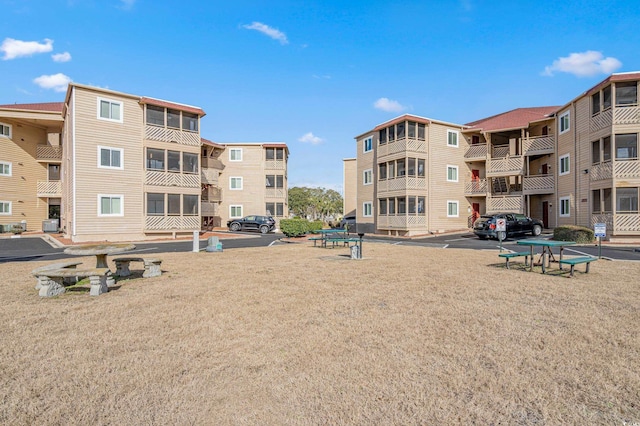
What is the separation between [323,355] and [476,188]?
30294 millimetres

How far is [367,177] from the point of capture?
111 ft

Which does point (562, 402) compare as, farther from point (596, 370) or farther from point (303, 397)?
point (303, 397)

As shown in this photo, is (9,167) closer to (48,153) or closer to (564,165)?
(48,153)

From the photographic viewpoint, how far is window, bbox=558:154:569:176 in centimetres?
2531

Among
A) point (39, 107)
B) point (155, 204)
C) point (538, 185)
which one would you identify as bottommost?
point (155, 204)

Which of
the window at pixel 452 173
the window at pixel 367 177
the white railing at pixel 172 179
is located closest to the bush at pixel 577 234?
the window at pixel 452 173

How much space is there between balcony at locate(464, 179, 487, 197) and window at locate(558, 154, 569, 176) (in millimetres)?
5829

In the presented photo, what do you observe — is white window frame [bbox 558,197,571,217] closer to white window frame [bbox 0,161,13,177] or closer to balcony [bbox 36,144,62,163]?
balcony [bbox 36,144,62,163]

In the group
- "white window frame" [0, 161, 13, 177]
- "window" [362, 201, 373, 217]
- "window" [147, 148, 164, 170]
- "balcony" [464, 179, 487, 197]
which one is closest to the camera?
"window" [147, 148, 164, 170]

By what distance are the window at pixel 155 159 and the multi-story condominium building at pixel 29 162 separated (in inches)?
436

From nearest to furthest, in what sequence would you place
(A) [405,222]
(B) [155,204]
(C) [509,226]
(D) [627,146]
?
(D) [627,146] → (C) [509,226] → (B) [155,204] → (A) [405,222]

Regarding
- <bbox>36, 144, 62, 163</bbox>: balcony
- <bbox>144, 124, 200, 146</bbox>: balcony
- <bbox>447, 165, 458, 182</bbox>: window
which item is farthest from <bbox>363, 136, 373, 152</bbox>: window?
<bbox>36, 144, 62, 163</bbox>: balcony

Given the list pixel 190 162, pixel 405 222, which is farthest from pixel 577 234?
pixel 190 162

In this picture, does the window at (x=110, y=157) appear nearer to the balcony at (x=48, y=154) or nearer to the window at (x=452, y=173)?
the balcony at (x=48, y=154)
